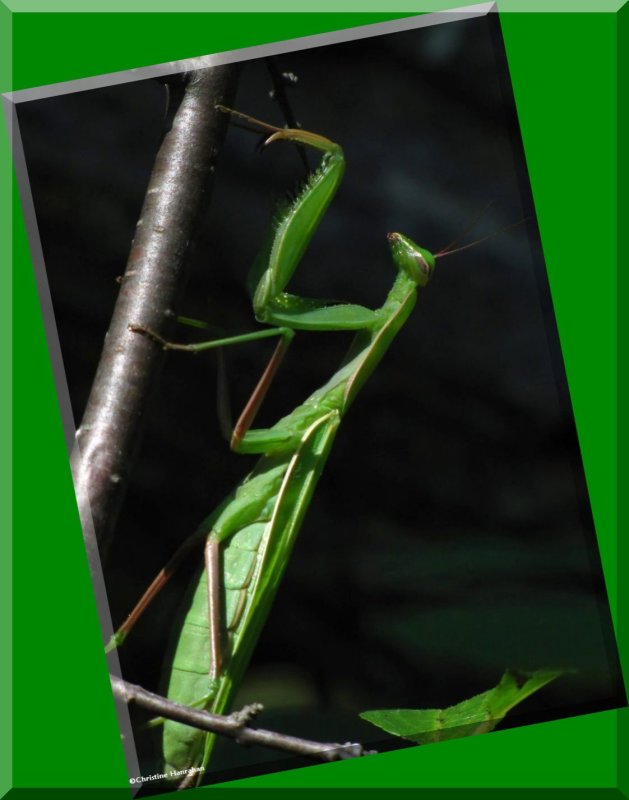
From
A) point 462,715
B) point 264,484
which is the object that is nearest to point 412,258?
point 264,484

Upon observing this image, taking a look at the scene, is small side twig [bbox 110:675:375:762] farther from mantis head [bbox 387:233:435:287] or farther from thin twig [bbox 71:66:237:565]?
mantis head [bbox 387:233:435:287]

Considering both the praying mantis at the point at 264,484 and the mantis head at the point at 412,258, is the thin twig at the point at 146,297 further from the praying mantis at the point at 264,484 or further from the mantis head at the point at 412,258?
the mantis head at the point at 412,258

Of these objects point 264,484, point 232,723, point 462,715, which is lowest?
point 462,715

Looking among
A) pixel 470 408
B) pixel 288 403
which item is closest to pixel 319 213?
pixel 288 403

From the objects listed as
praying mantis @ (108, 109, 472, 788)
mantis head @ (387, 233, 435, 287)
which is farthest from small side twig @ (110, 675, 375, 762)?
mantis head @ (387, 233, 435, 287)

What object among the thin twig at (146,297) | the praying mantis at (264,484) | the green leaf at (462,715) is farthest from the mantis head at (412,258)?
the green leaf at (462,715)

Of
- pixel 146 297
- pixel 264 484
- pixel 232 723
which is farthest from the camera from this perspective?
pixel 264 484

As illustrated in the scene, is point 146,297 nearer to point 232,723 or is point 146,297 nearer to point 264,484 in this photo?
point 264,484
